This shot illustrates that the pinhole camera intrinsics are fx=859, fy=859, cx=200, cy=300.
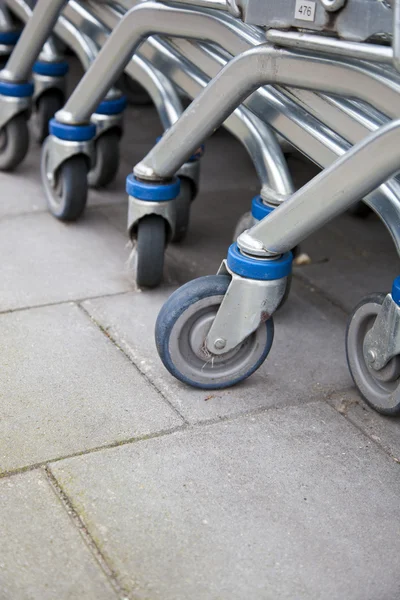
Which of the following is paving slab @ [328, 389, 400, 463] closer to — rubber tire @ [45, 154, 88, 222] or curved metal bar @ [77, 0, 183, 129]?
curved metal bar @ [77, 0, 183, 129]

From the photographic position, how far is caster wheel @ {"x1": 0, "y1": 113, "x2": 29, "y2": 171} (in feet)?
11.6

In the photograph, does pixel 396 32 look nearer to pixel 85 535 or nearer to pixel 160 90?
pixel 85 535

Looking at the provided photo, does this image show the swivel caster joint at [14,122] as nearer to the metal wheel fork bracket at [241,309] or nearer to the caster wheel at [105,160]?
the caster wheel at [105,160]

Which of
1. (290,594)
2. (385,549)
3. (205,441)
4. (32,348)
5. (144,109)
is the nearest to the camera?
(290,594)

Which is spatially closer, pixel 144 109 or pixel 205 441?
pixel 205 441

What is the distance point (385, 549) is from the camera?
5.75 ft

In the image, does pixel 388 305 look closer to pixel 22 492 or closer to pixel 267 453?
pixel 267 453

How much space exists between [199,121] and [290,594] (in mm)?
1227

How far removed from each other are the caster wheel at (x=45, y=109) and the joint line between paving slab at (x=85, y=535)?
2361 millimetres

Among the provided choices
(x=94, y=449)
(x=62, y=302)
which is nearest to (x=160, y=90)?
(x=62, y=302)

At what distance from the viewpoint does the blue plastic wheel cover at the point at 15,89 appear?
3.41 m

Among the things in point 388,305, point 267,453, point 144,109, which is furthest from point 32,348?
point 144,109

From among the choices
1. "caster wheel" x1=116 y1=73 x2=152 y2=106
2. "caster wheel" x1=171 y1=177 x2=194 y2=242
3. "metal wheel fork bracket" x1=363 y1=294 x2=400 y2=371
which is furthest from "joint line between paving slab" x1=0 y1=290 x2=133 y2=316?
"caster wheel" x1=116 y1=73 x2=152 y2=106

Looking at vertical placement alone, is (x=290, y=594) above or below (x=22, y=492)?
above
